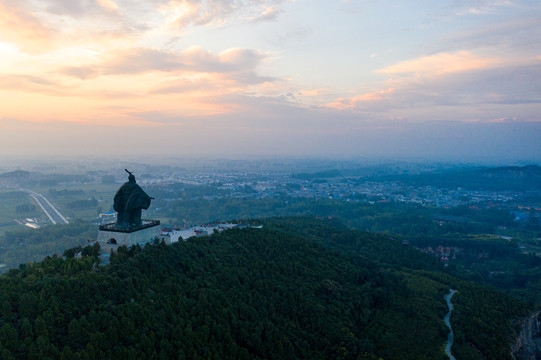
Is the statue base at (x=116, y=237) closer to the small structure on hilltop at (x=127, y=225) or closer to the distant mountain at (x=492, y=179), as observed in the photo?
the small structure on hilltop at (x=127, y=225)

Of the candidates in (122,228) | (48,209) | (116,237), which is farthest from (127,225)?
(48,209)

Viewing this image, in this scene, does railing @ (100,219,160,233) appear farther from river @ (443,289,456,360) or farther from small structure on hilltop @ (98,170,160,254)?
river @ (443,289,456,360)

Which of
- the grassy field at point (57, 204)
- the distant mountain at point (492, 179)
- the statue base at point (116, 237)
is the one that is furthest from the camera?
the distant mountain at point (492, 179)

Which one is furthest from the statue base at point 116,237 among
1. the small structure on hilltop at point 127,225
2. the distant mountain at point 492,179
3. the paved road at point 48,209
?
the distant mountain at point 492,179

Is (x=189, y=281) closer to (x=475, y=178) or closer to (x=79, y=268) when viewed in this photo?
(x=79, y=268)

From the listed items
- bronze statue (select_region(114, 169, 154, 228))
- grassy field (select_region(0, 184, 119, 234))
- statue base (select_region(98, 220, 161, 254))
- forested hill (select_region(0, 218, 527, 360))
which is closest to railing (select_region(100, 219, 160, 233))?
statue base (select_region(98, 220, 161, 254))

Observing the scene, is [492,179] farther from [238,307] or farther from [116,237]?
[116,237]
